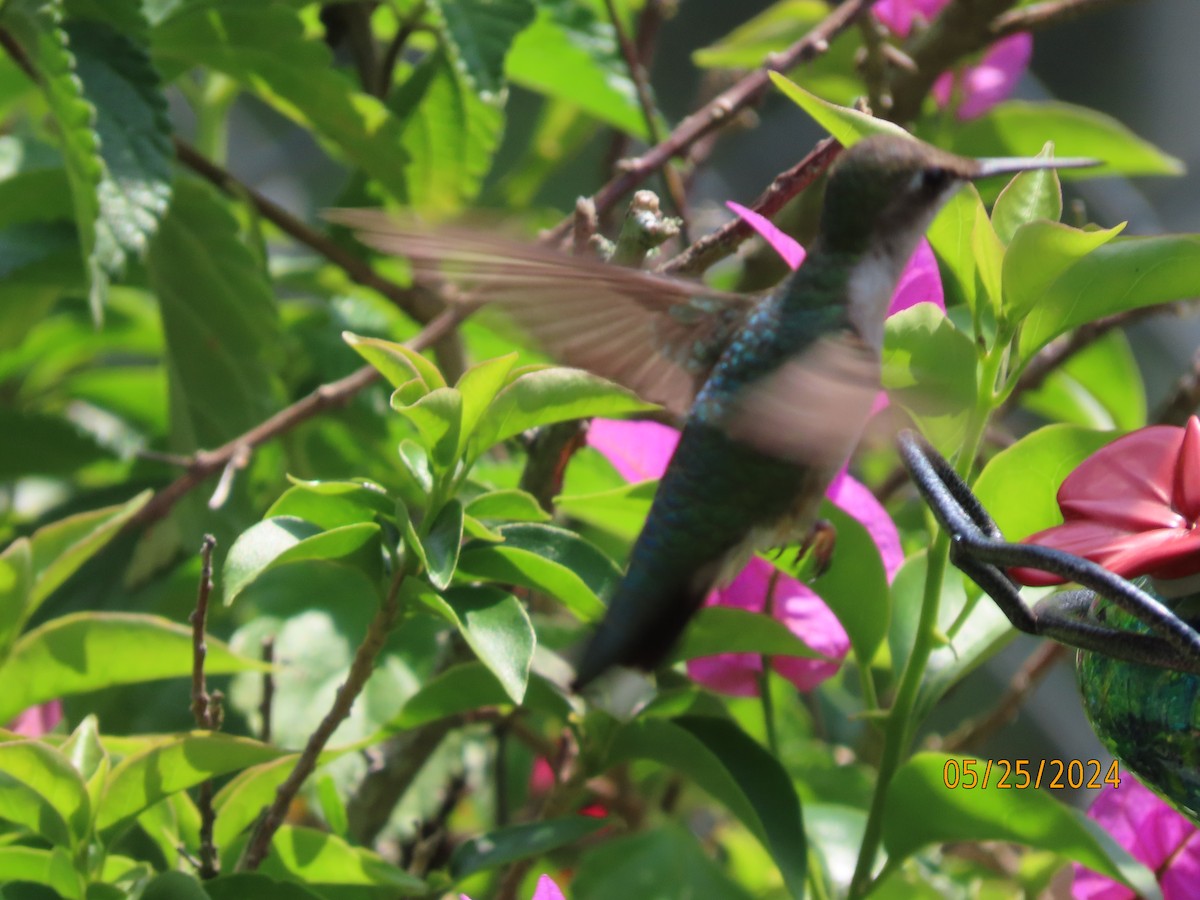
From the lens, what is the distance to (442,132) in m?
1.39

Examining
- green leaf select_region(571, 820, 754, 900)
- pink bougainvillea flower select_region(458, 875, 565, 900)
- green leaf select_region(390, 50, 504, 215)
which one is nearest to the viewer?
pink bougainvillea flower select_region(458, 875, 565, 900)

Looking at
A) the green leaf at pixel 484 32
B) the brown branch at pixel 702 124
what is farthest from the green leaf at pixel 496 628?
the green leaf at pixel 484 32

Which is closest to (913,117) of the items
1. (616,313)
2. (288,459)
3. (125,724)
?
(616,313)

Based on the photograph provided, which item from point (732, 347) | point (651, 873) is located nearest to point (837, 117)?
point (732, 347)

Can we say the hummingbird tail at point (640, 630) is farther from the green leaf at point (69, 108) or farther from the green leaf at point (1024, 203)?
the green leaf at point (69, 108)

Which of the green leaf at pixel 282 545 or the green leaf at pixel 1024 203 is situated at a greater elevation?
the green leaf at pixel 1024 203

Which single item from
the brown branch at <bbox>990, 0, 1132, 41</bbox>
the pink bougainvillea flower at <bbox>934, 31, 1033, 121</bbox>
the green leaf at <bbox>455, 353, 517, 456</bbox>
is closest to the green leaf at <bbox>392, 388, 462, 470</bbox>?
the green leaf at <bbox>455, 353, 517, 456</bbox>

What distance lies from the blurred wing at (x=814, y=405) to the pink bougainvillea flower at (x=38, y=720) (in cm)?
55

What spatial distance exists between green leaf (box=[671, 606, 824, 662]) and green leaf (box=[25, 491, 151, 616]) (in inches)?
13.7

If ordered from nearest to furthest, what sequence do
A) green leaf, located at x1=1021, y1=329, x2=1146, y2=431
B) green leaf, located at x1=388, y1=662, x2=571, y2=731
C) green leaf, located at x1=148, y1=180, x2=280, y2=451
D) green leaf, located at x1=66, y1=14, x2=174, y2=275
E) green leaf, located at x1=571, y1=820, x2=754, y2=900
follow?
green leaf, located at x1=388, y1=662, x2=571, y2=731 < green leaf, located at x1=66, y1=14, x2=174, y2=275 < green leaf, located at x1=571, y1=820, x2=754, y2=900 < green leaf, located at x1=148, y1=180, x2=280, y2=451 < green leaf, located at x1=1021, y1=329, x2=1146, y2=431

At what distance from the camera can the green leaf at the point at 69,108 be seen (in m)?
0.92

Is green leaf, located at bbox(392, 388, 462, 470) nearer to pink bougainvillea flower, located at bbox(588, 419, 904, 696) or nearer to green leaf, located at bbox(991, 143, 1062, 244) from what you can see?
pink bougainvillea flower, located at bbox(588, 419, 904, 696)

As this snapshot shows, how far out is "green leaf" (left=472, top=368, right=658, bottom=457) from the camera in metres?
0.75

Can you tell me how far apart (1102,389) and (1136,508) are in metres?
0.82
